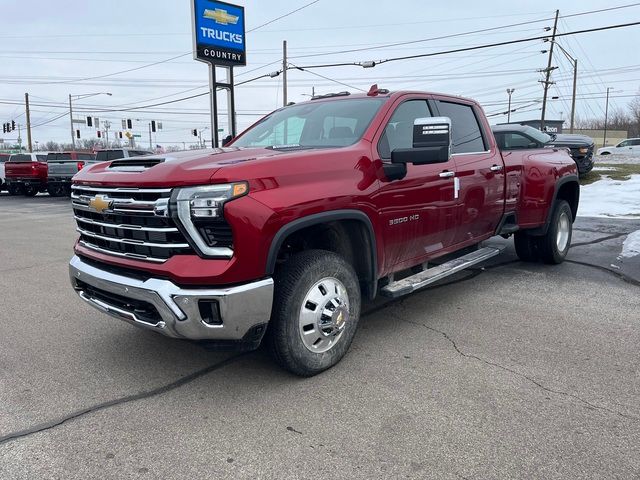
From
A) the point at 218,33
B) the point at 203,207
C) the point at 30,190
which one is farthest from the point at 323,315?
the point at 30,190

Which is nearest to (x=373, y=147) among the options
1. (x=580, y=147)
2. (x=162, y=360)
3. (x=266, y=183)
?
(x=266, y=183)

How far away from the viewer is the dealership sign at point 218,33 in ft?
45.9

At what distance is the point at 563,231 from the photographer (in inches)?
268

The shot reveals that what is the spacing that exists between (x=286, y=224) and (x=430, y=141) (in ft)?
4.29

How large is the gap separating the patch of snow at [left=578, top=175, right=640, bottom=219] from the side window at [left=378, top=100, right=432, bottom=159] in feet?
27.1

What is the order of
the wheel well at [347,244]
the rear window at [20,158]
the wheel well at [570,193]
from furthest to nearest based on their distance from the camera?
the rear window at [20,158]
the wheel well at [570,193]
the wheel well at [347,244]

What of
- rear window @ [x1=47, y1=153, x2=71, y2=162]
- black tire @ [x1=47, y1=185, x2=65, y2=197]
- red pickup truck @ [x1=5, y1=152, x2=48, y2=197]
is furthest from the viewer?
rear window @ [x1=47, y1=153, x2=71, y2=162]

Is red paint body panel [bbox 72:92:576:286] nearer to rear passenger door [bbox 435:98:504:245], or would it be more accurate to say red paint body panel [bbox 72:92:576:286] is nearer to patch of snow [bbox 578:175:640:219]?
rear passenger door [bbox 435:98:504:245]

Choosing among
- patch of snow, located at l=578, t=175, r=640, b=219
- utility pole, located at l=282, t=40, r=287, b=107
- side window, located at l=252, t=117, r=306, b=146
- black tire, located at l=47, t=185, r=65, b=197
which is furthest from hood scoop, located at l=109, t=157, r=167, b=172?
utility pole, located at l=282, t=40, r=287, b=107

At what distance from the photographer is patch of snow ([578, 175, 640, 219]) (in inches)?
452

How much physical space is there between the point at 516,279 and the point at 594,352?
7.23 ft

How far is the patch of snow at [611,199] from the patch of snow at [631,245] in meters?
2.89

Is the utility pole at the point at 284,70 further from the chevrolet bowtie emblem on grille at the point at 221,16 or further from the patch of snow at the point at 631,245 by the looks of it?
the patch of snow at the point at 631,245

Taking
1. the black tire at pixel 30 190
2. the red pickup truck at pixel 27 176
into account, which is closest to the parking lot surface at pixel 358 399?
the red pickup truck at pixel 27 176
